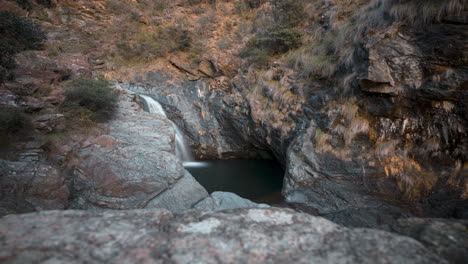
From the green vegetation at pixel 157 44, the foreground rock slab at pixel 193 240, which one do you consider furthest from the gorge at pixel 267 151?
the green vegetation at pixel 157 44

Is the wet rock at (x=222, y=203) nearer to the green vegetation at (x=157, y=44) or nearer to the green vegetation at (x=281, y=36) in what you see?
the green vegetation at (x=281, y=36)

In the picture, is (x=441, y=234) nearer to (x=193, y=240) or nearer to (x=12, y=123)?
(x=193, y=240)

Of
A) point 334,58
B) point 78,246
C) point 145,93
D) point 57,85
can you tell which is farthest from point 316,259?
point 145,93

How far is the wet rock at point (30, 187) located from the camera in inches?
159

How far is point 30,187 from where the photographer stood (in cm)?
438

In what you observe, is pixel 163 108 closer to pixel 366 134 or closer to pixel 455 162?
pixel 366 134

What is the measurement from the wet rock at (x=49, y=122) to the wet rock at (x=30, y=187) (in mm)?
1098

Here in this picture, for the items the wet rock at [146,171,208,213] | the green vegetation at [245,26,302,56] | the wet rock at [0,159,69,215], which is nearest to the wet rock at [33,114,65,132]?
the wet rock at [0,159,69,215]

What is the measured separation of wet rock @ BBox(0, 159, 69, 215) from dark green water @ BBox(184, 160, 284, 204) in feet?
15.0

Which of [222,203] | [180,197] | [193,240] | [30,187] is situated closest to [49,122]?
[30,187]

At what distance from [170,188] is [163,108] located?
6.61 metres

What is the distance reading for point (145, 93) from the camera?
11.7m

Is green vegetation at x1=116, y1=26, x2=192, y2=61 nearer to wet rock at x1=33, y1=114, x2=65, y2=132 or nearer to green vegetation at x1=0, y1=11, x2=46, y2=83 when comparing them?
green vegetation at x1=0, y1=11, x2=46, y2=83

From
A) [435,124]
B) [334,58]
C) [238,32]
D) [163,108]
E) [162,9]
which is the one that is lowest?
[163,108]
